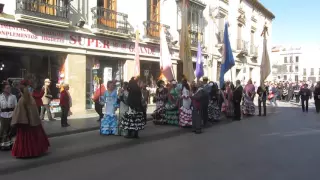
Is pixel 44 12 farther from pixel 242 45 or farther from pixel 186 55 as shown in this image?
pixel 242 45

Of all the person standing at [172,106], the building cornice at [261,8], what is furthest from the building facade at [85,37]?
the building cornice at [261,8]

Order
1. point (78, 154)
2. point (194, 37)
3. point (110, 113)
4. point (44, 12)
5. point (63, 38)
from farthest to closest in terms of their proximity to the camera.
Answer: point (194, 37)
point (63, 38)
point (44, 12)
point (110, 113)
point (78, 154)

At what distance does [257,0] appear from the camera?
34.3 metres

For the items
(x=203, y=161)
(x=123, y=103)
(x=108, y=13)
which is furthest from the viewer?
(x=108, y=13)

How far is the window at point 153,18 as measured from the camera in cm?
1941

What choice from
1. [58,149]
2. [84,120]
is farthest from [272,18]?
[58,149]

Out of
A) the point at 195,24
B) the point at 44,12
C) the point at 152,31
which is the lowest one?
the point at 44,12

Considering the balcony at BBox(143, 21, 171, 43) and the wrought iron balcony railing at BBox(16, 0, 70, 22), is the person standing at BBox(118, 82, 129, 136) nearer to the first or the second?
the wrought iron balcony railing at BBox(16, 0, 70, 22)

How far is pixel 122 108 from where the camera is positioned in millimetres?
9852

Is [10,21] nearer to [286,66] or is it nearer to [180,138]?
[180,138]

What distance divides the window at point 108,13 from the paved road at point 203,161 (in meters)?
8.48

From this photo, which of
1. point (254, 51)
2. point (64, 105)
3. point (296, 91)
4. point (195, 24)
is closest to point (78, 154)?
point (64, 105)

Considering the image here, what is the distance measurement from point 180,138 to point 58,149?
3503 mm

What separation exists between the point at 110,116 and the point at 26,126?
10.3 ft
